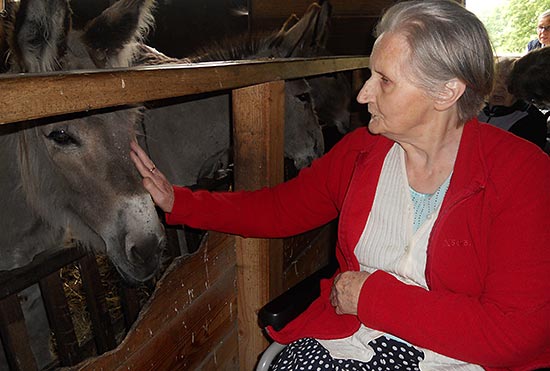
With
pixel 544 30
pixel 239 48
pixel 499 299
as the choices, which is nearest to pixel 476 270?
pixel 499 299

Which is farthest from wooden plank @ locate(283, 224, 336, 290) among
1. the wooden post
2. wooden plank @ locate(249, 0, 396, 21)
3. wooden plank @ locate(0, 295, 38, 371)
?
wooden plank @ locate(249, 0, 396, 21)

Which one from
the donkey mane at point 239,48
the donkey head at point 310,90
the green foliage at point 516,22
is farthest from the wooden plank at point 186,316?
the green foliage at point 516,22

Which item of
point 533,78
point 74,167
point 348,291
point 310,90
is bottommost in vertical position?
point 348,291

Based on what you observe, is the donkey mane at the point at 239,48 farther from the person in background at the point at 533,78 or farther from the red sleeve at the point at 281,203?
the red sleeve at the point at 281,203

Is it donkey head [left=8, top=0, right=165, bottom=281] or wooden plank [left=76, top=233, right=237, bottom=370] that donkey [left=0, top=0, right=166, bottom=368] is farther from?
wooden plank [left=76, top=233, right=237, bottom=370]

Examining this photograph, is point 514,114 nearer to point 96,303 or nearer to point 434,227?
point 434,227

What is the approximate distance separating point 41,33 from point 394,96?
1.00 metres

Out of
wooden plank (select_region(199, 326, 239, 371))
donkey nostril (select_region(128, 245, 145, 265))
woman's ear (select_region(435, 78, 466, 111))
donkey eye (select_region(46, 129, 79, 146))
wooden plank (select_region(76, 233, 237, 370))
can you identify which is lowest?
wooden plank (select_region(199, 326, 239, 371))

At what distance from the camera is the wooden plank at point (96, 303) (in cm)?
121

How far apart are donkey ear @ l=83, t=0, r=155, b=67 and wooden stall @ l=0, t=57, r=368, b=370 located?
38cm

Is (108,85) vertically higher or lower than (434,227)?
higher

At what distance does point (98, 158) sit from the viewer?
1.45 metres

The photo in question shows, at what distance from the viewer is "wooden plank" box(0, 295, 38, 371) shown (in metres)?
1.02

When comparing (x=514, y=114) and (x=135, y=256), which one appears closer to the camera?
(x=135, y=256)
